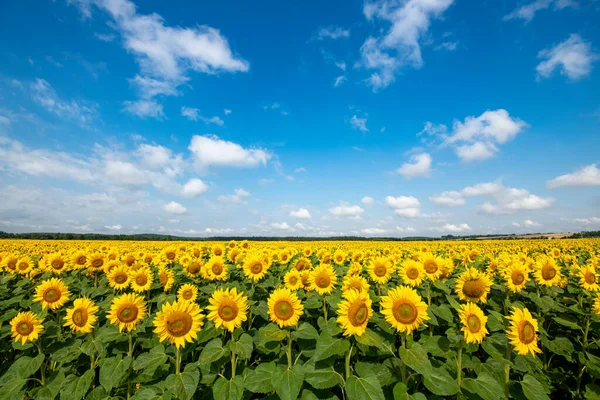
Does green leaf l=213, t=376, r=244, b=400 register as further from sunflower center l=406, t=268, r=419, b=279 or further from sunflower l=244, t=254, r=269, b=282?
sunflower center l=406, t=268, r=419, b=279

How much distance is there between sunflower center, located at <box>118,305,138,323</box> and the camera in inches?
171

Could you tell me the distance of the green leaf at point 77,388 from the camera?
3615 mm

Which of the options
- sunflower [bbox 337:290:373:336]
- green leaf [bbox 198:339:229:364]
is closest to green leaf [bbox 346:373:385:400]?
sunflower [bbox 337:290:373:336]

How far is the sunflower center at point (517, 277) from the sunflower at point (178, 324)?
19.5 feet

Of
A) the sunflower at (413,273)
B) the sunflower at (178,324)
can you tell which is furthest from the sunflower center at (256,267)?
the sunflower at (413,273)

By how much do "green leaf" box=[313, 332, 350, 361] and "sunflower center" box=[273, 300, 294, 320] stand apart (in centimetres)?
79

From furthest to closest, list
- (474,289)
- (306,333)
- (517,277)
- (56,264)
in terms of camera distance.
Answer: (56,264), (517,277), (474,289), (306,333)

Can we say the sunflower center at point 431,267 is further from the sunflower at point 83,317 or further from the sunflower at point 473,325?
the sunflower at point 83,317

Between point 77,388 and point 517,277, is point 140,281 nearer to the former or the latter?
point 77,388

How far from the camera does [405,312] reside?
11.3 ft

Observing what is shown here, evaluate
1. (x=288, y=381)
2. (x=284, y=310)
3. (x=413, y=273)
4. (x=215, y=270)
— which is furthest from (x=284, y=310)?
(x=215, y=270)

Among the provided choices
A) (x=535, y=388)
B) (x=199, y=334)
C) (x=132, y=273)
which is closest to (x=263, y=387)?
(x=199, y=334)

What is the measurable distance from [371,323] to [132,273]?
525 cm

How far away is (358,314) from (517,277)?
4492 mm
